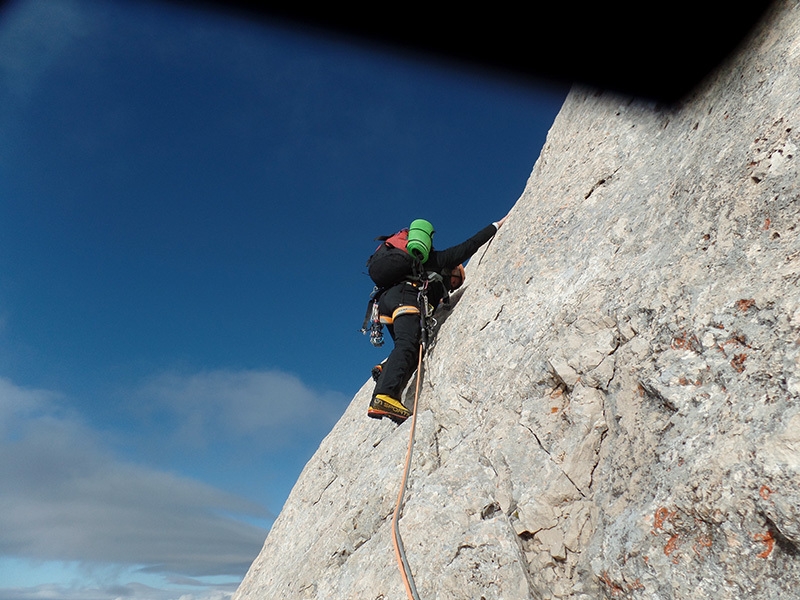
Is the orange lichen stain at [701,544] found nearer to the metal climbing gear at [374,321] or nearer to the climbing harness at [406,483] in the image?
the climbing harness at [406,483]

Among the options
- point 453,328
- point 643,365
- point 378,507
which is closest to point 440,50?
point 643,365

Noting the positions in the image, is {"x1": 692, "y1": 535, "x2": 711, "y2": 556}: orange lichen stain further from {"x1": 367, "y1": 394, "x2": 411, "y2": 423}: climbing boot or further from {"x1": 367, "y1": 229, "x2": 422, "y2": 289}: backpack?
{"x1": 367, "y1": 229, "x2": 422, "y2": 289}: backpack

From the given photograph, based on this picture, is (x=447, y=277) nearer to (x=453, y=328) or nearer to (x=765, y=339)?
(x=453, y=328)

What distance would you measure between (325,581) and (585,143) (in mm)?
6401

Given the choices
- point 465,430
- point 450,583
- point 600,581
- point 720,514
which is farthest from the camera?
point 465,430

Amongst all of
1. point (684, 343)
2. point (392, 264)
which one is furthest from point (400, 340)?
point (684, 343)

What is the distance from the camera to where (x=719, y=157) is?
4.19 metres

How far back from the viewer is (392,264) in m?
8.28

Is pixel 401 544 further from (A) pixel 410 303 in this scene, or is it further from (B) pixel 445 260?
(B) pixel 445 260

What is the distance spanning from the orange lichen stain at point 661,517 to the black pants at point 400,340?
4.52 m

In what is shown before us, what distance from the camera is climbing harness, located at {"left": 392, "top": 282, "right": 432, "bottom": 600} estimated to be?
471 centimetres

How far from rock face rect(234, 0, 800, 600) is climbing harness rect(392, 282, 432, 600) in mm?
109

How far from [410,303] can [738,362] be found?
515 cm

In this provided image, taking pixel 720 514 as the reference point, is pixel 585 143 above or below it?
above
